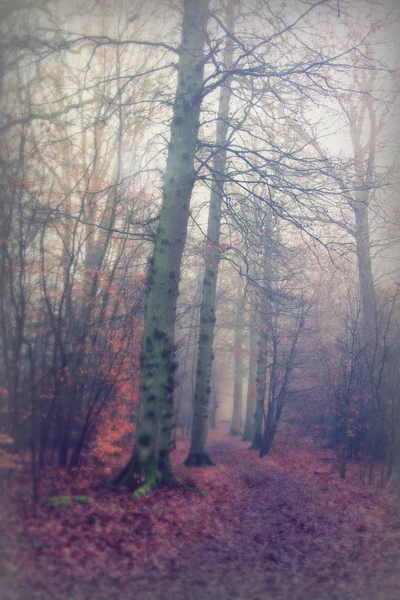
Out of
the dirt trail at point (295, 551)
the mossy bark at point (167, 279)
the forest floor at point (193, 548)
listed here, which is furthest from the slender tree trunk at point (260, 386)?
the mossy bark at point (167, 279)

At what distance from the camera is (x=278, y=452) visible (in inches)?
491

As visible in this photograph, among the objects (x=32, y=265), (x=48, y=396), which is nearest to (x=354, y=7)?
(x=32, y=265)

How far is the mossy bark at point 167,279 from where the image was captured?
5664 millimetres

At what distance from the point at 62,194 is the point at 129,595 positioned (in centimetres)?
582

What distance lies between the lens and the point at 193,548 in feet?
14.1

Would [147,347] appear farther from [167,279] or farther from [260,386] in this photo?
[260,386]

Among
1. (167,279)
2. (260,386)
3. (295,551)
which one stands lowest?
(295,551)

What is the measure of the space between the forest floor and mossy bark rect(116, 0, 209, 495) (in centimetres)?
59

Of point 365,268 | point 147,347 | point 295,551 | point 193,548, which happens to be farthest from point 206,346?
point 365,268

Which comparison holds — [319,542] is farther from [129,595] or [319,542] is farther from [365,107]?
[365,107]

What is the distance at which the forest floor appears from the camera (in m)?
3.43

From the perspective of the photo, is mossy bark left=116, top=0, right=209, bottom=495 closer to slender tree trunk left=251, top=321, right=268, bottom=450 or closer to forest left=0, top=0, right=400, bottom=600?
forest left=0, top=0, right=400, bottom=600

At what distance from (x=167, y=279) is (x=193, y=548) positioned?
3600 millimetres

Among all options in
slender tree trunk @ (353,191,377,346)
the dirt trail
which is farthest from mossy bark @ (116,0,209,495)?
slender tree trunk @ (353,191,377,346)
